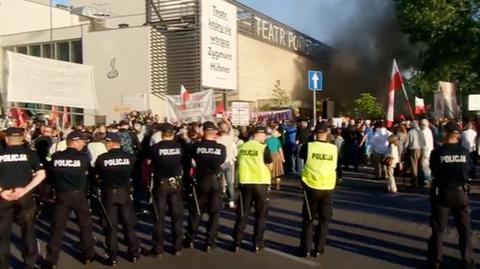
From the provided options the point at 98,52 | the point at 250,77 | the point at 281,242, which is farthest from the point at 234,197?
the point at 250,77

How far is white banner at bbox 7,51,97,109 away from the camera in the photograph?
12227 millimetres

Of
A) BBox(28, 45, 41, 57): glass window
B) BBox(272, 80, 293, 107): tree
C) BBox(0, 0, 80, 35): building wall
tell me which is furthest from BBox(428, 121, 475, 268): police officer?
BBox(0, 0, 80, 35): building wall

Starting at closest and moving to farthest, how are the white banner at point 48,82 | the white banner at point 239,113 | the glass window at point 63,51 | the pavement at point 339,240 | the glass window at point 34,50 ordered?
the pavement at point 339,240
the white banner at point 48,82
the white banner at point 239,113
the glass window at point 63,51
the glass window at point 34,50

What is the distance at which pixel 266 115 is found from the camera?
2434 centimetres

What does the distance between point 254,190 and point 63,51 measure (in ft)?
93.3

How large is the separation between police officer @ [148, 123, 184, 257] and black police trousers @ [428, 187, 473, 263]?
124 inches

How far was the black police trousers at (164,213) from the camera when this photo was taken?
320 inches

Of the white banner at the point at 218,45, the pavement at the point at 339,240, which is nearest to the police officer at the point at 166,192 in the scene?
the pavement at the point at 339,240

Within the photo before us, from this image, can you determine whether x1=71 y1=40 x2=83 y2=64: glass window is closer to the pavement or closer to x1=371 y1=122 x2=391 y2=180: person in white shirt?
x1=371 y1=122 x2=391 y2=180: person in white shirt

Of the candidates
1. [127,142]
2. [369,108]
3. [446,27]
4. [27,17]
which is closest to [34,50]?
[27,17]

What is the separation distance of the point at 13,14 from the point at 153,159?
117 ft

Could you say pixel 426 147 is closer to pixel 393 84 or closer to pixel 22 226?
pixel 393 84

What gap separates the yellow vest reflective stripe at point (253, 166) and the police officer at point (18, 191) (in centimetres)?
259

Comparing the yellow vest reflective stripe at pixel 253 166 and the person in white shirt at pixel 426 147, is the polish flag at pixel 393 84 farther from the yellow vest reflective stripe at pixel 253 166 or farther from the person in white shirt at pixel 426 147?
the yellow vest reflective stripe at pixel 253 166
